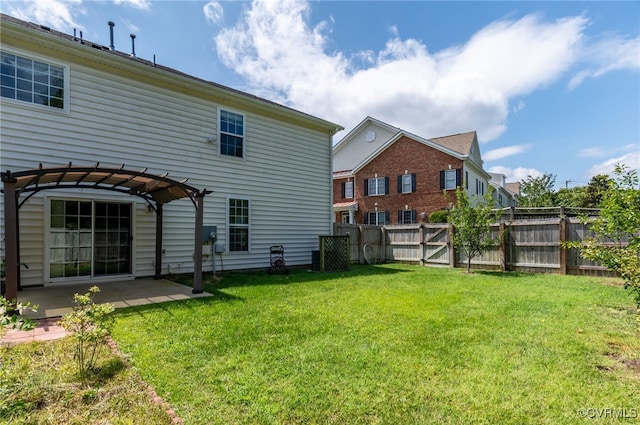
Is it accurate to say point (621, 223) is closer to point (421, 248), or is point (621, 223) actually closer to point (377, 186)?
point (421, 248)

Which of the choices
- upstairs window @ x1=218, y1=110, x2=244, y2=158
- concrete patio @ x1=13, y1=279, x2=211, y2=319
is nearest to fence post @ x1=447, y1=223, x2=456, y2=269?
upstairs window @ x1=218, y1=110, x2=244, y2=158

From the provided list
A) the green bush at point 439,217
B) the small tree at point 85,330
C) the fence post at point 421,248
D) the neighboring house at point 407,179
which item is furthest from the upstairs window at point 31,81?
the neighboring house at point 407,179

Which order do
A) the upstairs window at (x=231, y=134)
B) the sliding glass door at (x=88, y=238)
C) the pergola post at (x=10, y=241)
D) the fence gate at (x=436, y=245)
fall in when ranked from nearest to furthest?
the pergola post at (x=10, y=241), the sliding glass door at (x=88, y=238), the upstairs window at (x=231, y=134), the fence gate at (x=436, y=245)

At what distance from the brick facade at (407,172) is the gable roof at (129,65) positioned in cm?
1129

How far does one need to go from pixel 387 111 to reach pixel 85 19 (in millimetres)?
21276

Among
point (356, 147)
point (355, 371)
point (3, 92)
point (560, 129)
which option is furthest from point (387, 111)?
point (355, 371)

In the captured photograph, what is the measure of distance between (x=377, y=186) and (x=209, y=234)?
15759 millimetres

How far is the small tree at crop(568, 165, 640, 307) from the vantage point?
404 centimetres

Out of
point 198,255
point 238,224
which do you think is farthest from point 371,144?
point 198,255

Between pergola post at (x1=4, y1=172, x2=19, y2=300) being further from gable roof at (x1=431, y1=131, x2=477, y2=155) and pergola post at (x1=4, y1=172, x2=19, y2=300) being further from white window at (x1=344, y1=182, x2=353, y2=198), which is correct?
gable roof at (x1=431, y1=131, x2=477, y2=155)

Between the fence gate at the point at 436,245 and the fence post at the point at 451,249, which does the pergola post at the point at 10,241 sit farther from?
the fence gate at the point at 436,245

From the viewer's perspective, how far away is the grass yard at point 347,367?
243cm

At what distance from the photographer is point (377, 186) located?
2264cm

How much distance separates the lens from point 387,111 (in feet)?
85.4
